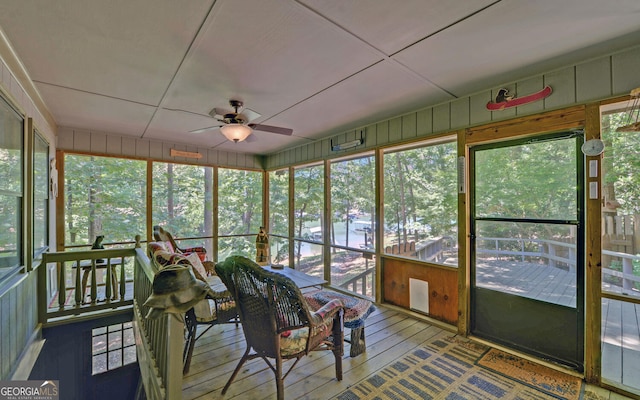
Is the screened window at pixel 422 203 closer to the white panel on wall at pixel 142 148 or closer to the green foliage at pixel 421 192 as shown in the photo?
the green foliage at pixel 421 192

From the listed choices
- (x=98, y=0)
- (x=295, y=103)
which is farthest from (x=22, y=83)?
(x=295, y=103)

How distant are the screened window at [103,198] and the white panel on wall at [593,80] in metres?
6.06

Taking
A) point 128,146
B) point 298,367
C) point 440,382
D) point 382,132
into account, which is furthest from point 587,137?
point 128,146

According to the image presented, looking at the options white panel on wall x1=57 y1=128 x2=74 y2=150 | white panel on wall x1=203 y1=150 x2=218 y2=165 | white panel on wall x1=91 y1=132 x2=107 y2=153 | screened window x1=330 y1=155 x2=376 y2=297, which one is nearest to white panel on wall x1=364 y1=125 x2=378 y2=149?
screened window x1=330 y1=155 x2=376 y2=297

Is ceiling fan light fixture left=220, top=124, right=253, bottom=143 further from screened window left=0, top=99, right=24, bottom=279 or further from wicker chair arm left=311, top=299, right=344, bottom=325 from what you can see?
wicker chair arm left=311, top=299, right=344, bottom=325

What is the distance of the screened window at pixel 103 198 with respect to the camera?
172 inches

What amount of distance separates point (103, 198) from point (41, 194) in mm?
1392

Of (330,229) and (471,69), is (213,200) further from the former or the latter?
(471,69)

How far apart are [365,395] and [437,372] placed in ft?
2.41

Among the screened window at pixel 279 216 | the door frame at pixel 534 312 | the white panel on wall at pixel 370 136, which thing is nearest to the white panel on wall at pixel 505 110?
Result: the door frame at pixel 534 312

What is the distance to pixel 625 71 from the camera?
6.83 ft

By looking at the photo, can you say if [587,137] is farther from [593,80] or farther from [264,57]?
[264,57]

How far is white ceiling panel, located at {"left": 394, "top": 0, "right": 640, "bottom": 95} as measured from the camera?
1.66 m

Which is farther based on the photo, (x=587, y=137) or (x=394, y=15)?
(x=587, y=137)
